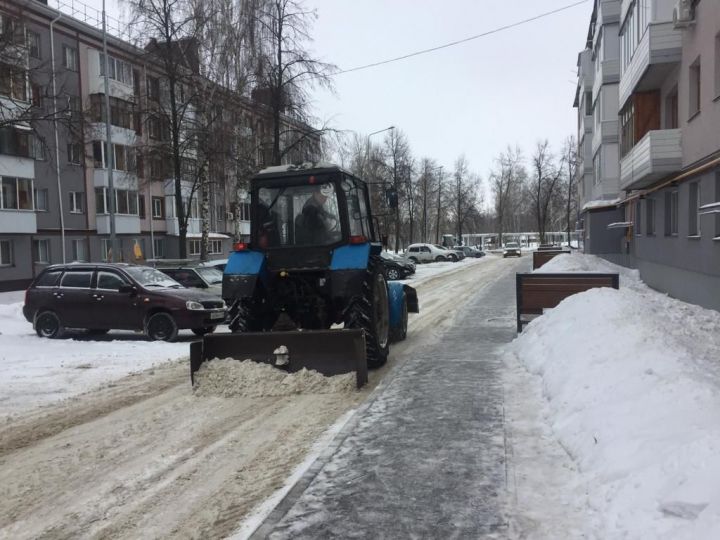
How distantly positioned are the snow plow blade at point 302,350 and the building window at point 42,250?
26469mm

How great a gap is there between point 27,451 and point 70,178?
30.3 m

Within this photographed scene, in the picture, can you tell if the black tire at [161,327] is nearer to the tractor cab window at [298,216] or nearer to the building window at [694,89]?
the tractor cab window at [298,216]

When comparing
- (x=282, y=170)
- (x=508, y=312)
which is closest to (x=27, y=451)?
(x=282, y=170)

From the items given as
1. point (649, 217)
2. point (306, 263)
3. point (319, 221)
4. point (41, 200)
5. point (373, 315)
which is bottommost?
point (373, 315)

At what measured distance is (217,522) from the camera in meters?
3.83

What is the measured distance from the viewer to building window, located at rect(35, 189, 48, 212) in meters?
30.0

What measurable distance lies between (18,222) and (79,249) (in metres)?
5.13

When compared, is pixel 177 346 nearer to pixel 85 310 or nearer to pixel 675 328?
pixel 85 310

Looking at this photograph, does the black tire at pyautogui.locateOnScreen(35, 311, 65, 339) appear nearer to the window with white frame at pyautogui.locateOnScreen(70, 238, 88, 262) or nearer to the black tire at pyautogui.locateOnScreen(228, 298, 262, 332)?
the black tire at pyautogui.locateOnScreen(228, 298, 262, 332)

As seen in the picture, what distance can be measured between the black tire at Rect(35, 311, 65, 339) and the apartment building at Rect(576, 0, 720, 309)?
1266cm

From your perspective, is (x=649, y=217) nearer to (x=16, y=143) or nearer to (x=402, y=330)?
(x=402, y=330)

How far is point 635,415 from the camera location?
455 centimetres

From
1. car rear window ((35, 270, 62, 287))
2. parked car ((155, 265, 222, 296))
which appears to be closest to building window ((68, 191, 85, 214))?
parked car ((155, 265, 222, 296))

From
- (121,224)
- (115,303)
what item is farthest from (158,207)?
(115,303)
